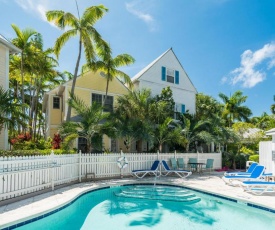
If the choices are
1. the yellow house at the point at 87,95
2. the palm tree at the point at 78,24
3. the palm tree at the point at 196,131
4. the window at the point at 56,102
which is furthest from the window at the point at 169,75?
the window at the point at 56,102

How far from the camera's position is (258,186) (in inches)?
412

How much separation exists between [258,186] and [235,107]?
87.8 feet

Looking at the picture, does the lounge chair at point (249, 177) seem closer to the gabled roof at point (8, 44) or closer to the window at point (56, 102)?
the gabled roof at point (8, 44)

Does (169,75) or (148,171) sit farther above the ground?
(169,75)

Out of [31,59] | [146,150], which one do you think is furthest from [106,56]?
[146,150]

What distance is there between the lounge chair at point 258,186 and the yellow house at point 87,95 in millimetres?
12094

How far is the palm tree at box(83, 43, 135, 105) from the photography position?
18.5 metres

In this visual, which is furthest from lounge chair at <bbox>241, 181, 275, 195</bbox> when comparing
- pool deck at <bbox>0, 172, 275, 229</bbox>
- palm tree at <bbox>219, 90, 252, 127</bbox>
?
palm tree at <bbox>219, 90, 252, 127</bbox>

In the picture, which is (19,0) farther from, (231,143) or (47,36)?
(231,143)

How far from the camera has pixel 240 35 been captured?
19.9 m

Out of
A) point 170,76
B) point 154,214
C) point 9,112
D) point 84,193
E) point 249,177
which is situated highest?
point 170,76

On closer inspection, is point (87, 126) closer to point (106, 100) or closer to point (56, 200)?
point (56, 200)

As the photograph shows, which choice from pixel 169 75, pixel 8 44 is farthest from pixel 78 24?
pixel 169 75

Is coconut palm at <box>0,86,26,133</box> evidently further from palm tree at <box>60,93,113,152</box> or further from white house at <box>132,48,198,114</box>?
white house at <box>132,48,198,114</box>
